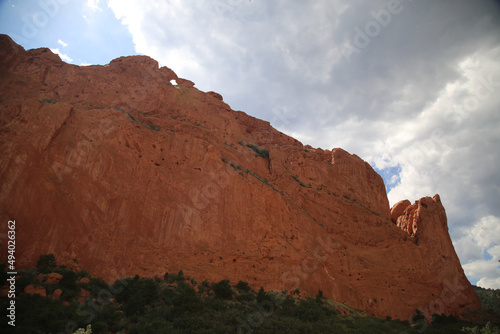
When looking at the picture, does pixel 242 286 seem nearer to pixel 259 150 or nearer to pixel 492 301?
pixel 259 150

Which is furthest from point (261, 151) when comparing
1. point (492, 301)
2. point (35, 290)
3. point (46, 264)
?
point (492, 301)

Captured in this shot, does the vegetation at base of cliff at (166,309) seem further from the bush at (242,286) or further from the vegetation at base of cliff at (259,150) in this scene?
the vegetation at base of cliff at (259,150)

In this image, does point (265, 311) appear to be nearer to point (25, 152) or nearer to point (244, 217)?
point (244, 217)

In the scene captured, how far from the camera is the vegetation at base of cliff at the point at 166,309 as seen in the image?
10703 millimetres

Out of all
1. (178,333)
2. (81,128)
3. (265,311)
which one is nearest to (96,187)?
(81,128)

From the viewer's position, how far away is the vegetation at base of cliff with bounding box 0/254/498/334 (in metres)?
10.7

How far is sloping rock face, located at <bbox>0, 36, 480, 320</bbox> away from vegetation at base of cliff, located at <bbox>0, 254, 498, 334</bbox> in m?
1.23

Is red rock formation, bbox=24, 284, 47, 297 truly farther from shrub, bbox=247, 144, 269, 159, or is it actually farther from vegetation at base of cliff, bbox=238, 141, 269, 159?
shrub, bbox=247, 144, 269, 159

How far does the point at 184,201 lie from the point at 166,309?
7522 millimetres

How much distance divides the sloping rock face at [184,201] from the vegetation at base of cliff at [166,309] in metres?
1.23

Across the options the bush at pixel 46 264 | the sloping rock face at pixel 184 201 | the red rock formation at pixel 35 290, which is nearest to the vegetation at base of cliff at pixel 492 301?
the sloping rock face at pixel 184 201

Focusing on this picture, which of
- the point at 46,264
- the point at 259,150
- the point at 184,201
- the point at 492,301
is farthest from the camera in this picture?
the point at 492,301

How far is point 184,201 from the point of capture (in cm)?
1959

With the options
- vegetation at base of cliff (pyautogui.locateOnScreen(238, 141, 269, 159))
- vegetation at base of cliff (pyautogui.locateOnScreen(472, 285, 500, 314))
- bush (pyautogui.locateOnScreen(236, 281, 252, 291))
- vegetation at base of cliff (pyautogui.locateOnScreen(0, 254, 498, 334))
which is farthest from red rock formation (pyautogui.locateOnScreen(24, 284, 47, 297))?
vegetation at base of cliff (pyautogui.locateOnScreen(472, 285, 500, 314))
